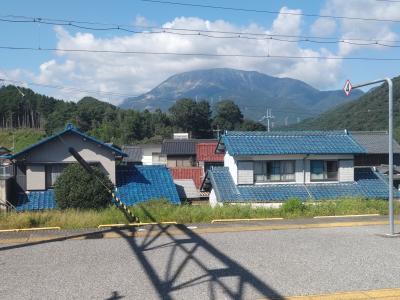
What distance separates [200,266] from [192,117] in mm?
72407

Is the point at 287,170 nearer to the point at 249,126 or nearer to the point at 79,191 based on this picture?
the point at 79,191

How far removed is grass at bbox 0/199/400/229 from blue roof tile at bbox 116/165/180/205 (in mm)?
9065

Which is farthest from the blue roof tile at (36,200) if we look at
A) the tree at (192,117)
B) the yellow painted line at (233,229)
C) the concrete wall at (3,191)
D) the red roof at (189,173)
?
the tree at (192,117)

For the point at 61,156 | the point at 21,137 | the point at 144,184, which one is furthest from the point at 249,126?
the point at 61,156

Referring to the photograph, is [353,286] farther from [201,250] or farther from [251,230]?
[251,230]

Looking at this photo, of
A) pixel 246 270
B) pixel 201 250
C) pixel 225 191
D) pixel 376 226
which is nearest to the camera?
pixel 246 270

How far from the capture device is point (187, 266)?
23.1ft

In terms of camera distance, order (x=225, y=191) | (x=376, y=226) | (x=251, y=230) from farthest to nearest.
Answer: (x=225, y=191)
(x=376, y=226)
(x=251, y=230)

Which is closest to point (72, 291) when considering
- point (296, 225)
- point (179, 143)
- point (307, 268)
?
point (307, 268)

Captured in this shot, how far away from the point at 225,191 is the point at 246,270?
14439mm

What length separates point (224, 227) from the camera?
10422 millimetres

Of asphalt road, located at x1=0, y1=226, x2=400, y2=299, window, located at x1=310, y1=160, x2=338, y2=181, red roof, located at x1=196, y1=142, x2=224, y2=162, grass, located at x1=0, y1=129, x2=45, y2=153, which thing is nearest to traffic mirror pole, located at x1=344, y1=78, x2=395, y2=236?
asphalt road, located at x1=0, y1=226, x2=400, y2=299

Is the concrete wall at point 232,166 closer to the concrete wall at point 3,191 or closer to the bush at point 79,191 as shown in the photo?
the bush at point 79,191

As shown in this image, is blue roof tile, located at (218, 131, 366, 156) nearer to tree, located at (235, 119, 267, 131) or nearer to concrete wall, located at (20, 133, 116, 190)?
concrete wall, located at (20, 133, 116, 190)
